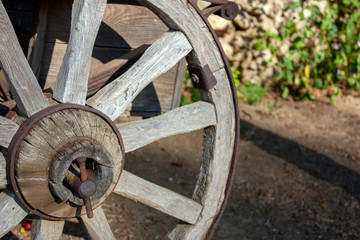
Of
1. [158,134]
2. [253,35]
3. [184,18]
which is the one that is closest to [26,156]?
[158,134]

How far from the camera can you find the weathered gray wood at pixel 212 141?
1708 millimetres

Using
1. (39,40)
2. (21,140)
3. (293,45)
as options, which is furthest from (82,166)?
(293,45)

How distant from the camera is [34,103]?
1.37 metres

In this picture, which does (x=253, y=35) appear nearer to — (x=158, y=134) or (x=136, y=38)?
(x=136, y=38)

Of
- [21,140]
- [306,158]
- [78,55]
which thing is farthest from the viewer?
[306,158]

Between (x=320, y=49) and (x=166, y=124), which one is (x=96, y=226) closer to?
(x=166, y=124)

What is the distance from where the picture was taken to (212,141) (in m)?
1.82

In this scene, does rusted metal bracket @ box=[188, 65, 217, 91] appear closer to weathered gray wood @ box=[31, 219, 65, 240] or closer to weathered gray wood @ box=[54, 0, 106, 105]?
weathered gray wood @ box=[54, 0, 106, 105]

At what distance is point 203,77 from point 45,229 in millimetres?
868

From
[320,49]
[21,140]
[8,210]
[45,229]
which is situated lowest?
[320,49]

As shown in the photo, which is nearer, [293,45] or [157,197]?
[157,197]

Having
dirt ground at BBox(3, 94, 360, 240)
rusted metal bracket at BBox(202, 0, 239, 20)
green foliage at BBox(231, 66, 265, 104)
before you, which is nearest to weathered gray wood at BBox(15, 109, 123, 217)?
rusted metal bracket at BBox(202, 0, 239, 20)

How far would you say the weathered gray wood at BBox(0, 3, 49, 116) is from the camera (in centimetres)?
136

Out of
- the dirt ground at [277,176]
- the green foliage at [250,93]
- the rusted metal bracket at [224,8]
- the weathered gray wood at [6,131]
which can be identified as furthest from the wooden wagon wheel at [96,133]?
the green foliage at [250,93]
